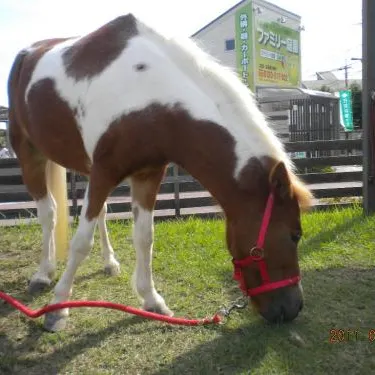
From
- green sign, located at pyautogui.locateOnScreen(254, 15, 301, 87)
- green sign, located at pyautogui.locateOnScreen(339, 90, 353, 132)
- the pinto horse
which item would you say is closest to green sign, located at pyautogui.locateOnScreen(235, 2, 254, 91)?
green sign, located at pyautogui.locateOnScreen(254, 15, 301, 87)

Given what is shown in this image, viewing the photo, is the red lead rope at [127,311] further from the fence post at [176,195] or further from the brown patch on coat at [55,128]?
the fence post at [176,195]

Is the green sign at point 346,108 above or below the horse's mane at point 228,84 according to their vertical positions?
above

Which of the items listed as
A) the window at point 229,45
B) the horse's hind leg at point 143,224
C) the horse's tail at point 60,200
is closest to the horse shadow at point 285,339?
the horse's hind leg at point 143,224

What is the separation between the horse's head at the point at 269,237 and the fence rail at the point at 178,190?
488 cm

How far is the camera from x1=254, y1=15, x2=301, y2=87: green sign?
21.9 meters

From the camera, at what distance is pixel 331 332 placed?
3.00 m

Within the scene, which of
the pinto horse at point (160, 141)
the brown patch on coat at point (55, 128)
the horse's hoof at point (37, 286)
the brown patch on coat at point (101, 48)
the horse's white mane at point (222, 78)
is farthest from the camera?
the horse's hoof at point (37, 286)

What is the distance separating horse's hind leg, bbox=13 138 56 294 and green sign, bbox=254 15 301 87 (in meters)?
18.4

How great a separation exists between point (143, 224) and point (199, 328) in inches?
36.5

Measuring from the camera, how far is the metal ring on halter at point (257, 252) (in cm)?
260

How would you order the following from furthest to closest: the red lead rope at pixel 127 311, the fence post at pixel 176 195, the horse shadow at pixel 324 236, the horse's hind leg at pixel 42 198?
the fence post at pixel 176 195 → the horse shadow at pixel 324 236 → the horse's hind leg at pixel 42 198 → the red lead rope at pixel 127 311

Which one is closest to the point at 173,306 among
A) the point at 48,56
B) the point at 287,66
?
the point at 48,56

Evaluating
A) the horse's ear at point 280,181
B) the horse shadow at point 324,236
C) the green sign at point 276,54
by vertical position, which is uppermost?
the green sign at point 276,54

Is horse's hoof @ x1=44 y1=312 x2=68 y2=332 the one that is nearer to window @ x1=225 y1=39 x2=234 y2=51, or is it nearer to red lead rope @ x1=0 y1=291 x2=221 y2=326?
red lead rope @ x1=0 y1=291 x2=221 y2=326
